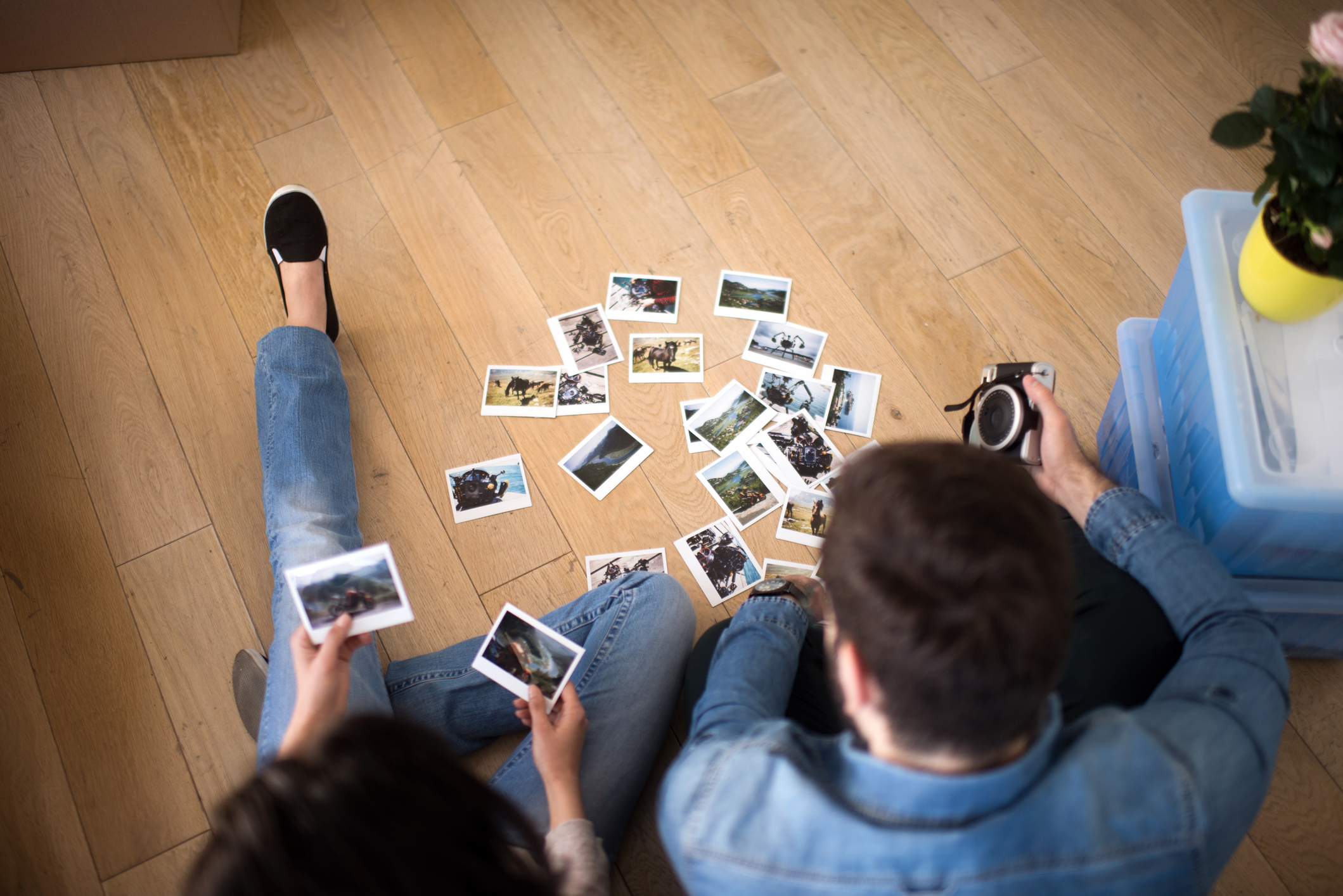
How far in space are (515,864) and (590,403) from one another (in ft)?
3.57

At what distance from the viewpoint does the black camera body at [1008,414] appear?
1.21 metres

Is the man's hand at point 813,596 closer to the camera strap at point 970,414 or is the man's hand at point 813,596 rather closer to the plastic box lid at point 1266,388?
the camera strap at point 970,414

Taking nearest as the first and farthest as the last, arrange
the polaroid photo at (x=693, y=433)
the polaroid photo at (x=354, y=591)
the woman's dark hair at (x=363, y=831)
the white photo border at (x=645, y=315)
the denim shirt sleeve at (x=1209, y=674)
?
the woman's dark hair at (x=363, y=831)
the denim shirt sleeve at (x=1209, y=674)
the polaroid photo at (x=354, y=591)
the polaroid photo at (x=693, y=433)
the white photo border at (x=645, y=315)

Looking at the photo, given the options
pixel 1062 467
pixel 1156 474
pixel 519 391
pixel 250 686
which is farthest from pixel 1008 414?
pixel 250 686

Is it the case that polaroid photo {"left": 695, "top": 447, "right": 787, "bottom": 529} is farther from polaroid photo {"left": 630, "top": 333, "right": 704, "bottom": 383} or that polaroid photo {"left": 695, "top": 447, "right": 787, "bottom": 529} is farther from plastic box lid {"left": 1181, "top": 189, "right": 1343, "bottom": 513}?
plastic box lid {"left": 1181, "top": 189, "right": 1343, "bottom": 513}

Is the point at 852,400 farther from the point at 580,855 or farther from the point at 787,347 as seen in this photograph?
the point at 580,855

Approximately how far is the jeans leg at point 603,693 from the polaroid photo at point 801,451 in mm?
359

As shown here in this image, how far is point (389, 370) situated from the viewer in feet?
5.55

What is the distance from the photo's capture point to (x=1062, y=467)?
1.15 meters

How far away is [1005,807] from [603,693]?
66 centimetres

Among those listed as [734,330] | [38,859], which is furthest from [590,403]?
[38,859]

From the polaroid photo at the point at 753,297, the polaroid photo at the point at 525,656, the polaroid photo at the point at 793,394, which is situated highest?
the polaroid photo at the point at 753,297

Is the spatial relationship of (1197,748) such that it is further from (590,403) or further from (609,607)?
(590,403)

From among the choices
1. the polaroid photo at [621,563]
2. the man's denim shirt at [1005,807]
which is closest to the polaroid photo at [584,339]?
the polaroid photo at [621,563]
